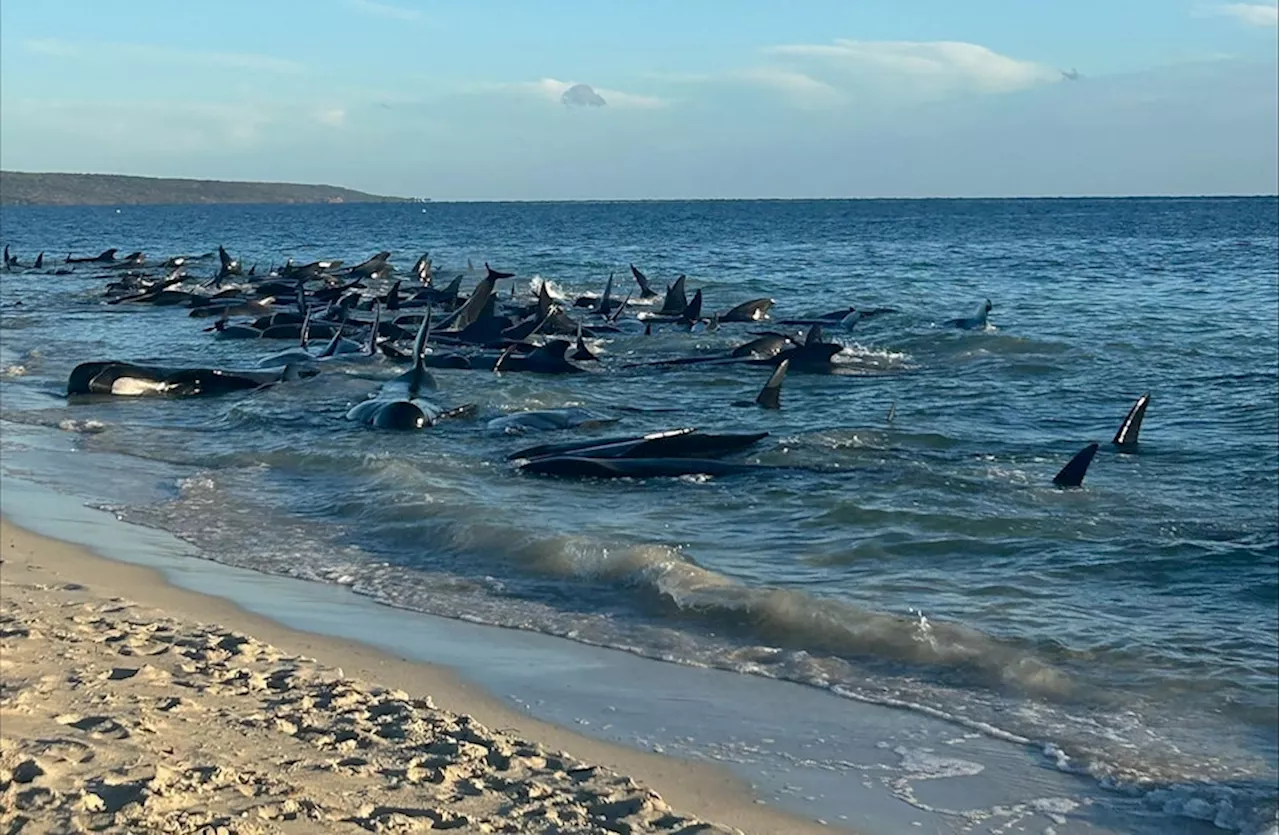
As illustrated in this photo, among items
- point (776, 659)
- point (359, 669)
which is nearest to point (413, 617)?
point (359, 669)

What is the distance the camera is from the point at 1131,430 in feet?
44.0

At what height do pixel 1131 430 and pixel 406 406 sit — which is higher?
pixel 1131 430

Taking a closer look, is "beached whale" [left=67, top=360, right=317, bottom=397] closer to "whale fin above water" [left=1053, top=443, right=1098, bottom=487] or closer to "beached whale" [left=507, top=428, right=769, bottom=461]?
"beached whale" [left=507, top=428, right=769, bottom=461]

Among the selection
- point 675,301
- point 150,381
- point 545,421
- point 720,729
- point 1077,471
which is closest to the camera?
Answer: point 720,729

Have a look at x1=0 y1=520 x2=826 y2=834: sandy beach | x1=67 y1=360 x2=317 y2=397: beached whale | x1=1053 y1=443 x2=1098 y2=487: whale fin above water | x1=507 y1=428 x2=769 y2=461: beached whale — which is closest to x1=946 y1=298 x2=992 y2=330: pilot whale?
x1=67 y1=360 x2=317 y2=397: beached whale

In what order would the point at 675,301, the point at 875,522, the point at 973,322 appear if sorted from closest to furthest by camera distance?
1. the point at 875,522
2. the point at 973,322
3. the point at 675,301

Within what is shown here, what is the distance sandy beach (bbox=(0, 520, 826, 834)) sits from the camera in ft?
15.9

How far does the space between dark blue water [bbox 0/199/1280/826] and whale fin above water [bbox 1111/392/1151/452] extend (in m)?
0.27

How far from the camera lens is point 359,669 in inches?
278

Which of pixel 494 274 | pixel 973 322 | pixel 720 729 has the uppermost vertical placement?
pixel 494 274

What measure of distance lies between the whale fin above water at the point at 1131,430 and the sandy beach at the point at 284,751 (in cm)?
828

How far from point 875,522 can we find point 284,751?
5.81 m

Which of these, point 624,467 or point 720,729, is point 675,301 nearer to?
point 624,467

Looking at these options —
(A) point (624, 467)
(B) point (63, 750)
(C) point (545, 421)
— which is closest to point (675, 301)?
(C) point (545, 421)
